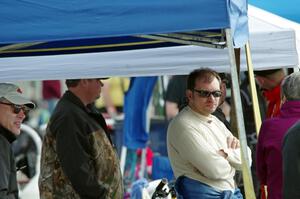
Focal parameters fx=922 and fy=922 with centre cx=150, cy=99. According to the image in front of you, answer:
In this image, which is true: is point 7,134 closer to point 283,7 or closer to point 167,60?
point 167,60

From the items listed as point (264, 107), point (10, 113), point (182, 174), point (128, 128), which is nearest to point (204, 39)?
point (182, 174)

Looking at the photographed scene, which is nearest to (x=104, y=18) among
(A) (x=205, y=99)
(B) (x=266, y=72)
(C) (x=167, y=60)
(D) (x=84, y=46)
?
(A) (x=205, y=99)

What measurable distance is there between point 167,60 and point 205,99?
3.55ft

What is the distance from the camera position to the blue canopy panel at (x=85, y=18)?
4.68 metres

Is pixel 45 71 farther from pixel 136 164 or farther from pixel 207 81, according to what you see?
pixel 136 164

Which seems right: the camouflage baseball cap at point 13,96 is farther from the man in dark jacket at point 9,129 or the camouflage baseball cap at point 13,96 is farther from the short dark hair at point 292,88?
the short dark hair at point 292,88

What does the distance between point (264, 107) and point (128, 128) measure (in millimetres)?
2416

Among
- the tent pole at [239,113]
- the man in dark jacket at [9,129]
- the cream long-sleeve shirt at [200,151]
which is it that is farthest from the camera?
the cream long-sleeve shirt at [200,151]

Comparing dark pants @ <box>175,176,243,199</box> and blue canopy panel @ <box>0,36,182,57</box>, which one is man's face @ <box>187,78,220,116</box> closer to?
dark pants @ <box>175,176,243,199</box>

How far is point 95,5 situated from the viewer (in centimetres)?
471

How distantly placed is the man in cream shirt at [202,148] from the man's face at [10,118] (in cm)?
104

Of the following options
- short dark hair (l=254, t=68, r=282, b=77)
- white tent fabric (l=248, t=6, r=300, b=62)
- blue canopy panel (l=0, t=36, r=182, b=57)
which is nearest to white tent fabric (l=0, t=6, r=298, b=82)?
white tent fabric (l=248, t=6, r=300, b=62)

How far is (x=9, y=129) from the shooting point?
243 inches

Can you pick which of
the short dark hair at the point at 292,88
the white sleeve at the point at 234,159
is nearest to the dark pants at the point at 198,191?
the white sleeve at the point at 234,159
